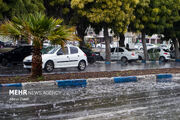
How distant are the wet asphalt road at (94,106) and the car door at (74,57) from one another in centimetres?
887

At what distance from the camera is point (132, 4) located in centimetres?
2880

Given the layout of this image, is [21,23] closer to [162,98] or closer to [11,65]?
[162,98]

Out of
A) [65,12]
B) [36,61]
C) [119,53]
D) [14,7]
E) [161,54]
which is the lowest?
[36,61]

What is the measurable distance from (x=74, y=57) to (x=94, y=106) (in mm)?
11831

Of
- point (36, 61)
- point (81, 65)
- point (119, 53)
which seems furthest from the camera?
point (119, 53)

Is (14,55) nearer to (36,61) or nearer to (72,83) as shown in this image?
A: (36,61)

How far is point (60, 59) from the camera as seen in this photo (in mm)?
19406

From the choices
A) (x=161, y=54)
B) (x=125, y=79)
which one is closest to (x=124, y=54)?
(x=161, y=54)

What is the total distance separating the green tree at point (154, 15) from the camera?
101 feet

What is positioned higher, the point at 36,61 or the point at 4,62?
the point at 4,62

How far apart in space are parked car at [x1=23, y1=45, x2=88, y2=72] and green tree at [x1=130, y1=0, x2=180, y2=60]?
11.6 m

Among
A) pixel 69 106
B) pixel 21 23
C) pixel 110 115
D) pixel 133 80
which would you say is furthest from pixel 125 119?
pixel 133 80

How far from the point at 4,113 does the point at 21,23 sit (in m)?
6.23

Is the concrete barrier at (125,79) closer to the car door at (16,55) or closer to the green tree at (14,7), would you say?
the green tree at (14,7)
